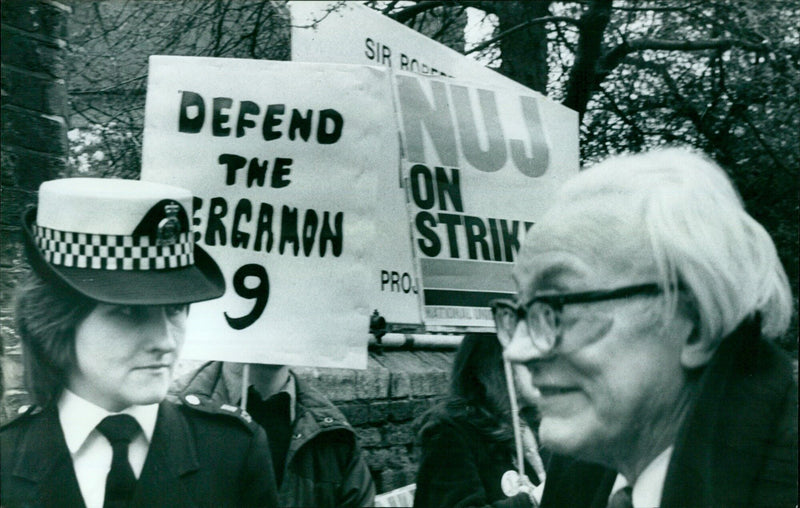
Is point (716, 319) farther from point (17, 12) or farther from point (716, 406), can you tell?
point (17, 12)

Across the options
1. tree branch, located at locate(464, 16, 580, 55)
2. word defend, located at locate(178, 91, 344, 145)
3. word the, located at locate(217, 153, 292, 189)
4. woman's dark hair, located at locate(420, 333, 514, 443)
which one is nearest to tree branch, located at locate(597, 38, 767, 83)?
tree branch, located at locate(464, 16, 580, 55)

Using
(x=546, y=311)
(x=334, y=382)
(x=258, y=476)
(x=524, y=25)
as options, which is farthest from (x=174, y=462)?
(x=334, y=382)

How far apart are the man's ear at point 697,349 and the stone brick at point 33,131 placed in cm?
137

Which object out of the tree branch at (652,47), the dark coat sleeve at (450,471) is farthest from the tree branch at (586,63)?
the dark coat sleeve at (450,471)

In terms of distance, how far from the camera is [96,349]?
1990 millimetres

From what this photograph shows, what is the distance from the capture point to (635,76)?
3.14 meters

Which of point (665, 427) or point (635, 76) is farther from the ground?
point (635, 76)

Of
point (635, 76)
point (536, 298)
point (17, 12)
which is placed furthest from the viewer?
point (635, 76)

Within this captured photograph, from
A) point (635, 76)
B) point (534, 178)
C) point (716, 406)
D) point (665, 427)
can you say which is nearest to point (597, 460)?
point (665, 427)

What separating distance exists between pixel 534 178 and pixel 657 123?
0.53 metres

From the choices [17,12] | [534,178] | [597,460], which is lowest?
[597,460]

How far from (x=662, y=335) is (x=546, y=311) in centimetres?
18

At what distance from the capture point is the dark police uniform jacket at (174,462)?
2.02m

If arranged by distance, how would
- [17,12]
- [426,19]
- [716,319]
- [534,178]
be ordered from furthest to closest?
[426,19] < [534,178] < [17,12] < [716,319]
